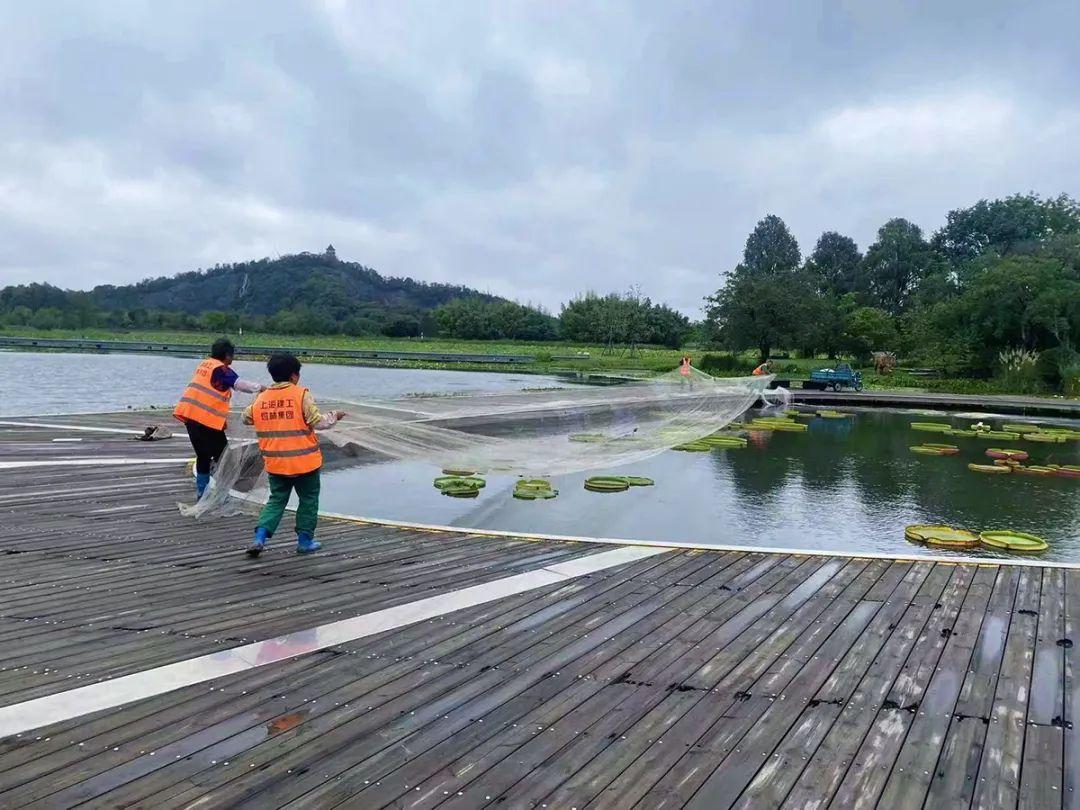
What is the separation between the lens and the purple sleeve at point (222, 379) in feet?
24.6

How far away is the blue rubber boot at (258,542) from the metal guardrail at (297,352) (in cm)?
6053

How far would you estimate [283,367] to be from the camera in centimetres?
633

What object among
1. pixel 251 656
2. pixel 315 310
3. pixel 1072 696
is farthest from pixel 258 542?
pixel 315 310

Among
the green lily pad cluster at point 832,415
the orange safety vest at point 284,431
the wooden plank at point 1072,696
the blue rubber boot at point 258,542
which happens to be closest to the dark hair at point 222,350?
the orange safety vest at point 284,431

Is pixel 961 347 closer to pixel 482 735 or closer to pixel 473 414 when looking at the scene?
pixel 473 414

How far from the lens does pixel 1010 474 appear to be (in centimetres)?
1523

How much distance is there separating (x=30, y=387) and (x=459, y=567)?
36.8 metres

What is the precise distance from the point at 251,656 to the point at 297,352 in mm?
67898

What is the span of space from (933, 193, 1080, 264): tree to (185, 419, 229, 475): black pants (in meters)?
63.1

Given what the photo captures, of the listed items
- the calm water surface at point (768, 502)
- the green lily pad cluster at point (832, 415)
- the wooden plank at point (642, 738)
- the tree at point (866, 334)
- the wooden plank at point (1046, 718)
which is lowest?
the calm water surface at point (768, 502)

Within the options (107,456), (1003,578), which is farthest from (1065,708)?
(107,456)

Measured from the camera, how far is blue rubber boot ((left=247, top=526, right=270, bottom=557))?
20.6 ft

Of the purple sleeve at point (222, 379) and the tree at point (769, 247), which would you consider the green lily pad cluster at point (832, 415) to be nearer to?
the purple sleeve at point (222, 379)

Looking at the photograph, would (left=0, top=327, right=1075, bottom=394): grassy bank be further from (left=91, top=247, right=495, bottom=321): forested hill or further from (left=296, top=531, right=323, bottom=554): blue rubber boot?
(left=296, top=531, right=323, bottom=554): blue rubber boot
